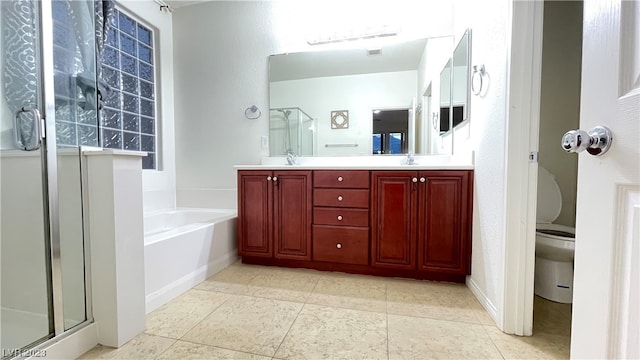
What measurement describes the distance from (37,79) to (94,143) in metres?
0.35

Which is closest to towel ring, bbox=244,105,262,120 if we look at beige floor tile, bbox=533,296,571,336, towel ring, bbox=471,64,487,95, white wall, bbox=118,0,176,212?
white wall, bbox=118,0,176,212

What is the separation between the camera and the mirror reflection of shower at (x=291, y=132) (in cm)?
251

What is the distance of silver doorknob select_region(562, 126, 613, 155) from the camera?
436 mm

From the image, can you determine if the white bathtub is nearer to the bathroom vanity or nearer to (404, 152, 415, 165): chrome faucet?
the bathroom vanity

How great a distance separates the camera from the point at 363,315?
143 centimetres

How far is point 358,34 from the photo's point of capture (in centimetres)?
236

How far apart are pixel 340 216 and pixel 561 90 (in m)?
1.97

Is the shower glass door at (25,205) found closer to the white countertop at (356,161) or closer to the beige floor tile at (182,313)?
the beige floor tile at (182,313)

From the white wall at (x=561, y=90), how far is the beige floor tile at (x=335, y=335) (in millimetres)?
1790

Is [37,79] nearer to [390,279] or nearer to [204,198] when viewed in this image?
[204,198]

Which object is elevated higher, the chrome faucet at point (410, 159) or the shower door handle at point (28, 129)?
the shower door handle at point (28, 129)

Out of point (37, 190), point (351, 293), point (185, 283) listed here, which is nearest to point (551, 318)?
point (351, 293)

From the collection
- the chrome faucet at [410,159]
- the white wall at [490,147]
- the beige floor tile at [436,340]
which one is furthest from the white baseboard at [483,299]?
the chrome faucet at [410,159]

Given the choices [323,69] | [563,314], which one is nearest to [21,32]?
[323,69]
